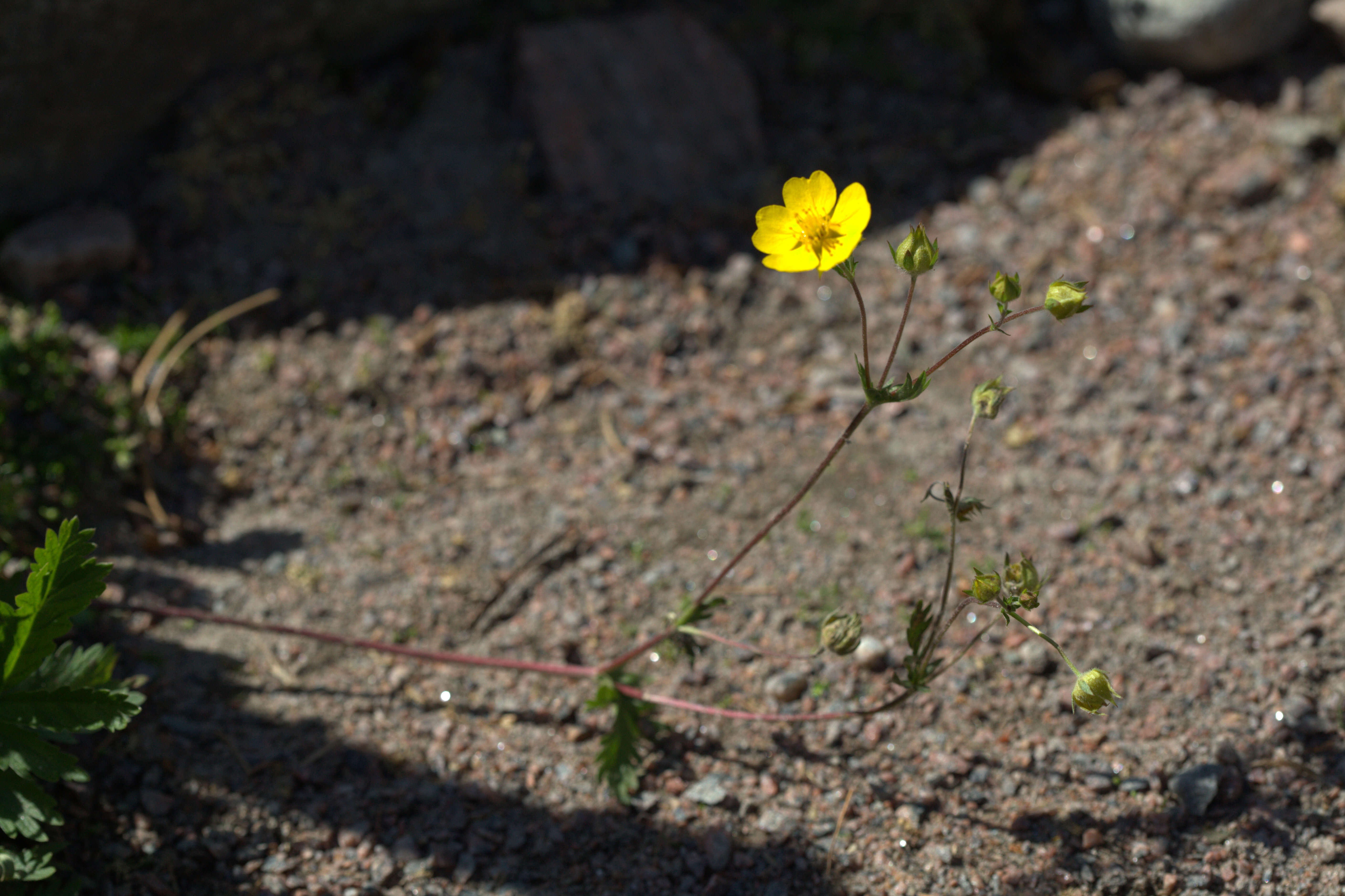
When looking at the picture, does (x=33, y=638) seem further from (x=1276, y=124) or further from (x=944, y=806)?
(x=1276, y=124)

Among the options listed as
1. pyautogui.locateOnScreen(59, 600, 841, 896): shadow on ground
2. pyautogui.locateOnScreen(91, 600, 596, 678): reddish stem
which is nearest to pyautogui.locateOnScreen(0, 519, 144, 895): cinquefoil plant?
pyautogui.locateOnScreen(59, 600, 841, 896): shadow on ground

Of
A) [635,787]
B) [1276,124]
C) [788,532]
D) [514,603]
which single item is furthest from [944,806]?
[1276,124]

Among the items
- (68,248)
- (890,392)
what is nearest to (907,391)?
(890,392)

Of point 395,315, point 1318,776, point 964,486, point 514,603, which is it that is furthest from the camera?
point 395,315

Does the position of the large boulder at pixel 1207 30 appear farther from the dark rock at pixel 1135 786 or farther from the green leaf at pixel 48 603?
the green leaf at pixel 48 603

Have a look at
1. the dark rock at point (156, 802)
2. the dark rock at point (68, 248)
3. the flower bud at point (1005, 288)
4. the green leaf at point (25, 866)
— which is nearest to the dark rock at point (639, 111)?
the dark rock at point (68, 248)

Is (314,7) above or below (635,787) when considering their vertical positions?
above

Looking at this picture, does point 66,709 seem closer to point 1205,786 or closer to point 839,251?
point 839,251

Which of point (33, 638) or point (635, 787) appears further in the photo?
point (635, 787)
